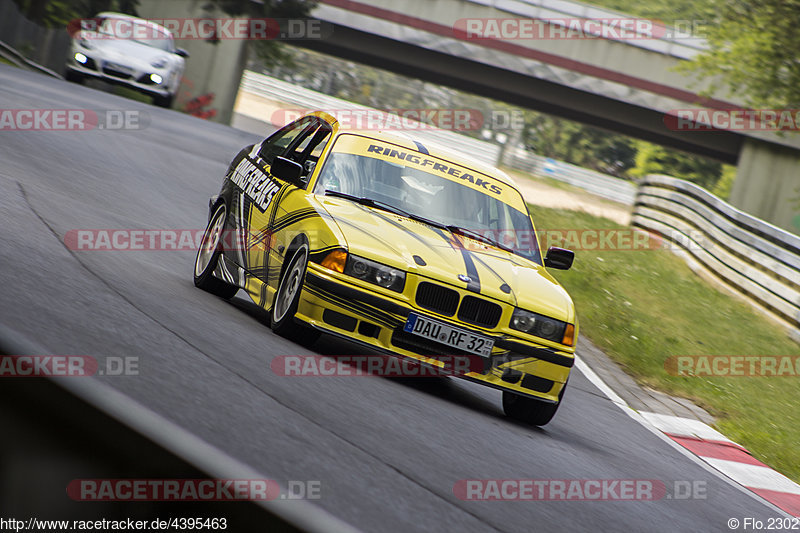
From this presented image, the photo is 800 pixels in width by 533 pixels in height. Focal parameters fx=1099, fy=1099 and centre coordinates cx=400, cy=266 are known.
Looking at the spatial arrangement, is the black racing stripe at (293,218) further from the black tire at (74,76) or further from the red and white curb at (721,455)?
the black tire at (74,76)

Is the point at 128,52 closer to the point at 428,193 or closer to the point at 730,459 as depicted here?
the point at 428,193

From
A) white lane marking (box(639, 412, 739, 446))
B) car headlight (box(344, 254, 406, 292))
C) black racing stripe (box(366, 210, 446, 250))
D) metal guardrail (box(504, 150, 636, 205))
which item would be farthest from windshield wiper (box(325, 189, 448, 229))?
metal guardrail (box(504, 150, 636, 205))

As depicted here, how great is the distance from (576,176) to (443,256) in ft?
181

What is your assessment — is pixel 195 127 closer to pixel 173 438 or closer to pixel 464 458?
pixel 464 458

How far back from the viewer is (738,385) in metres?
12.5

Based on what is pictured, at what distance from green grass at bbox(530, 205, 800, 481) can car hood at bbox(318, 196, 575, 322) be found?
3.16 m

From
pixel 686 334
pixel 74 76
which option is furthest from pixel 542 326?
pixel 74 76

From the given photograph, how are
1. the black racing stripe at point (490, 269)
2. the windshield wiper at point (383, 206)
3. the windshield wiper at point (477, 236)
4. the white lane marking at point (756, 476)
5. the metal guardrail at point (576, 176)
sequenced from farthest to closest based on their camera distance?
1. the metal guardrail at point (576, 176)
2. the white lane marking at point (756, 476)
3. the windshield wiper at point (477, 236)
4. the windshield wiper at point (383, 206)
5. the black racing stripe at point (490, 269)

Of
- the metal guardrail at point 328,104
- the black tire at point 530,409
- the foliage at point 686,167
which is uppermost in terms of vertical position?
the black tire at point 530,409

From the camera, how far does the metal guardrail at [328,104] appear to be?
5444cm

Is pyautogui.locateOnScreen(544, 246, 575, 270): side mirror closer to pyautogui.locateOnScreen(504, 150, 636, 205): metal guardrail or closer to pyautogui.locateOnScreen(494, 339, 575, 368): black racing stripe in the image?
pyautogui.locateOnScreen(494, 339, 575, 368): black racing stripe

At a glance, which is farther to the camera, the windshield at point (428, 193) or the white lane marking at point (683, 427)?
the white lane marking at point (683, 427)

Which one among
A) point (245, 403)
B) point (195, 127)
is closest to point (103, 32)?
point (195, 127)

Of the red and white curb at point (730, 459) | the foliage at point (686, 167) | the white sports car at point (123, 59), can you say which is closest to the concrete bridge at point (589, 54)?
the white sports car at point (123, 59)
